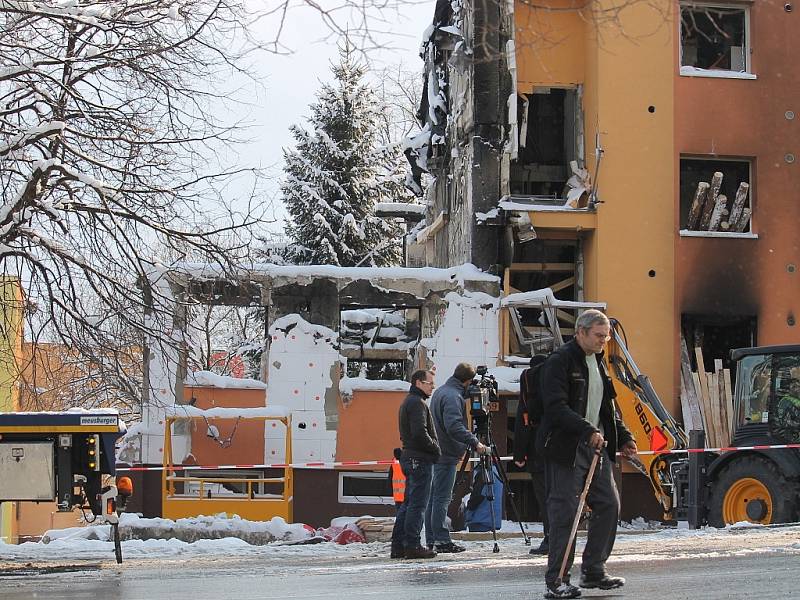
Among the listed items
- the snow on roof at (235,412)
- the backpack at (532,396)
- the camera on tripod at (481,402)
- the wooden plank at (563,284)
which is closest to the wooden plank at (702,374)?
the wooden plank at (563,284)

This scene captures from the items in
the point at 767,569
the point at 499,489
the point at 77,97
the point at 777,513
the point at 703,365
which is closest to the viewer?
the point at 767,569

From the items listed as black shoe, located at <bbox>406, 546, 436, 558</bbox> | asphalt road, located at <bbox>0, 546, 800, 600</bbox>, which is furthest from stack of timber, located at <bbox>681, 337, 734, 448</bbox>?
black shoe, located at <bbox>406, 546, 436, 558</bbox>

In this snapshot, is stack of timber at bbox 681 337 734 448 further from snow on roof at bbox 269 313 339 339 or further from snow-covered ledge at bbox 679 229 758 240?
snow on roof at bbox 269 313 339 339

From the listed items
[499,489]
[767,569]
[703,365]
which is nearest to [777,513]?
[499,489]

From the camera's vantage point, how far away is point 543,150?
27281mm

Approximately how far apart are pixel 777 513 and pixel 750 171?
10811 millimetres

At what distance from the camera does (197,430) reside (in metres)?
22.6

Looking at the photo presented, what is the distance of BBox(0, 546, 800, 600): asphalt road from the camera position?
30.4 ft

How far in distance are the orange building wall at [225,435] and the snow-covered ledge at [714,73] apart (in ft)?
34.3


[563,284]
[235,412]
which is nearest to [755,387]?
[563,284]

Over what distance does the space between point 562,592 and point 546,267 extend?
1803 centimetres

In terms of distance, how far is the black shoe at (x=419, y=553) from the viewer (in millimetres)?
12484

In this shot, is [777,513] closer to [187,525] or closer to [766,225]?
[187,525]

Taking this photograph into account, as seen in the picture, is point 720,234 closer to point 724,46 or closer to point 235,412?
point 724,46
